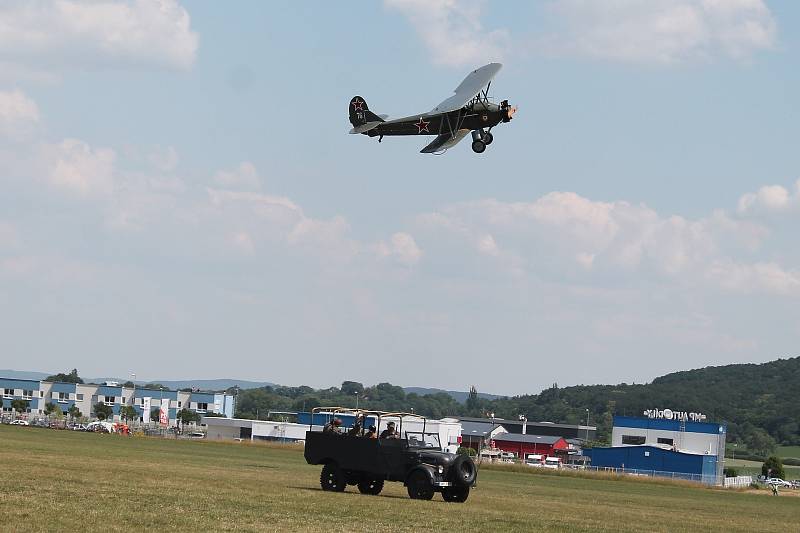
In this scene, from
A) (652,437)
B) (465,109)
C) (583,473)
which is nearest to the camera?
(465,109)

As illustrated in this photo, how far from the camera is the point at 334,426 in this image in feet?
104

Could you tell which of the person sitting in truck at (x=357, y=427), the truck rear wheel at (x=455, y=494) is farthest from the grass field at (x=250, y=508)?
the person sitting in truck at (x=357, y=427)

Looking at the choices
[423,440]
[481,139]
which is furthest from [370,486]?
[481,139]

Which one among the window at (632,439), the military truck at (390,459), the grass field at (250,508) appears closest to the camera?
the grass field at (250,508)

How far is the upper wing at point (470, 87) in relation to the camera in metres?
42.5

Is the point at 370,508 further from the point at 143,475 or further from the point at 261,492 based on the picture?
the point at 143,475

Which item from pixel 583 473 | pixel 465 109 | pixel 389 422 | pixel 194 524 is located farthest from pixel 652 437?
pixel 194 524

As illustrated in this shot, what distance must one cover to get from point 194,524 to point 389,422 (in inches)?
485

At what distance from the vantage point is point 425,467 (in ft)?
97.0

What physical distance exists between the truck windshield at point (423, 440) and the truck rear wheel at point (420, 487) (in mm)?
911

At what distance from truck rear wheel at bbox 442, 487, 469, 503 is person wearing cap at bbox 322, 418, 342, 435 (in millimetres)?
3555

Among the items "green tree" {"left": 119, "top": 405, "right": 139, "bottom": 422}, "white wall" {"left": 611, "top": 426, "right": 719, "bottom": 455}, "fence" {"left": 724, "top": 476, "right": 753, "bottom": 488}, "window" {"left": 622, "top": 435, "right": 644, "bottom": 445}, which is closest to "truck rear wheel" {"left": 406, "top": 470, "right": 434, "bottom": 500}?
"fence" {"left": 724, "top": 476, "right": 753, "bottom": 488}

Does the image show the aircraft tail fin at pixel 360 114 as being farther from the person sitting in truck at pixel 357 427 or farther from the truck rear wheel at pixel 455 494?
the truck rear wheel at pixel 455 494

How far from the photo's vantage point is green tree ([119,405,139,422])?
18638cm
